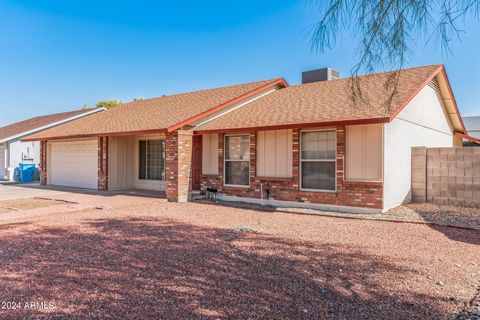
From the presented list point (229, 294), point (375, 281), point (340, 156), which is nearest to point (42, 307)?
point (229, 294)

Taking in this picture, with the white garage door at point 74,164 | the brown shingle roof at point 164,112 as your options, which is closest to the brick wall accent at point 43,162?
the white garage door at point 74,164

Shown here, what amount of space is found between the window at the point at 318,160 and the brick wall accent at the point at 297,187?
201mm

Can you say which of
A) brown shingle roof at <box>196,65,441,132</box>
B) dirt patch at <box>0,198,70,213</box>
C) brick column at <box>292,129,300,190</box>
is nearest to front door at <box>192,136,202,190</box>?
brown shingle roof at <box>196,65,441,132</box>

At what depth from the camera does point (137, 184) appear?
15.9m

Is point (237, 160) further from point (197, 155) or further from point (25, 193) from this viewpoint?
point (25, 193)

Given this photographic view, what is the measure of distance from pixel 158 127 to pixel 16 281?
8.29 metres

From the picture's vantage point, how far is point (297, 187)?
10492 mm

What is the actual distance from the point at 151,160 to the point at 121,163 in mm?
1377

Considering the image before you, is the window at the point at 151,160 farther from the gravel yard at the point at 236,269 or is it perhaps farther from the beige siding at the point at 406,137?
the beige siding at the point at 406,137

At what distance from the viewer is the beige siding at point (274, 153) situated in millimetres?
10805

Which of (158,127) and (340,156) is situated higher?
(158,127)

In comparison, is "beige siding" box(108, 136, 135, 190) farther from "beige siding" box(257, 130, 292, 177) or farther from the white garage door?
"beige siding" box(257, 130, 292, 177)

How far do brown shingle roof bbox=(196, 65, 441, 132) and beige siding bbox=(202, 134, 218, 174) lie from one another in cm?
52

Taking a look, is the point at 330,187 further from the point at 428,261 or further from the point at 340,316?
the point at 340,316
